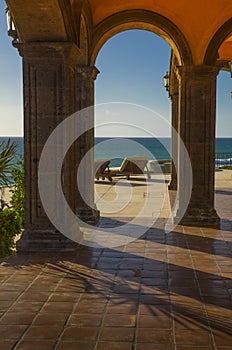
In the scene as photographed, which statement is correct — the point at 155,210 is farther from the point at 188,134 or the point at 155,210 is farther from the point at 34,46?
the point at 34,46

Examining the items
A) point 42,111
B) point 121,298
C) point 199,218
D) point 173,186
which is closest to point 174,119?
point 173,186

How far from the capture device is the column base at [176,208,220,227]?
25.3 feet

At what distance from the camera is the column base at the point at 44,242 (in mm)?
5895

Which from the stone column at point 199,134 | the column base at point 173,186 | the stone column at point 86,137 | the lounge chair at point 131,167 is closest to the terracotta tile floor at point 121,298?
the stone column at point 199,134

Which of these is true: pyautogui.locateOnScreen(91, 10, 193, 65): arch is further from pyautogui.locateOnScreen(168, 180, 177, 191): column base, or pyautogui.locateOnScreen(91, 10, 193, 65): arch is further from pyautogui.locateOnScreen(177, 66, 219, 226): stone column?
pyautogui.locateOnScreen(168, 180, 177, 191): column base

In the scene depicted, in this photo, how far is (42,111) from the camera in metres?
5.88

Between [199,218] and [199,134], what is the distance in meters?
1.53

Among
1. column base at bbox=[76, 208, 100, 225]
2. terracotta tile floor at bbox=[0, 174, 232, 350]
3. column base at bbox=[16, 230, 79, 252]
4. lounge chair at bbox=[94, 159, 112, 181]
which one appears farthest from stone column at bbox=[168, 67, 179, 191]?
column base at bbox=[16, 230, 79, 252]

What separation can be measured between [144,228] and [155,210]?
171cm

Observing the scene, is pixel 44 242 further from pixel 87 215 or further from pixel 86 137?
pixel 86 137

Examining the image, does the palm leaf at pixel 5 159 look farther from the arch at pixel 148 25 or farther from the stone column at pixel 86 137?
the arch at pixel 148 25

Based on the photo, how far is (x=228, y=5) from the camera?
712cm

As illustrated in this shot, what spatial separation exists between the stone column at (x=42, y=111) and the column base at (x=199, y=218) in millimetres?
2632

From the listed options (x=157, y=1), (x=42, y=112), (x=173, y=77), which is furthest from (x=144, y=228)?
(x=173, y=77)
